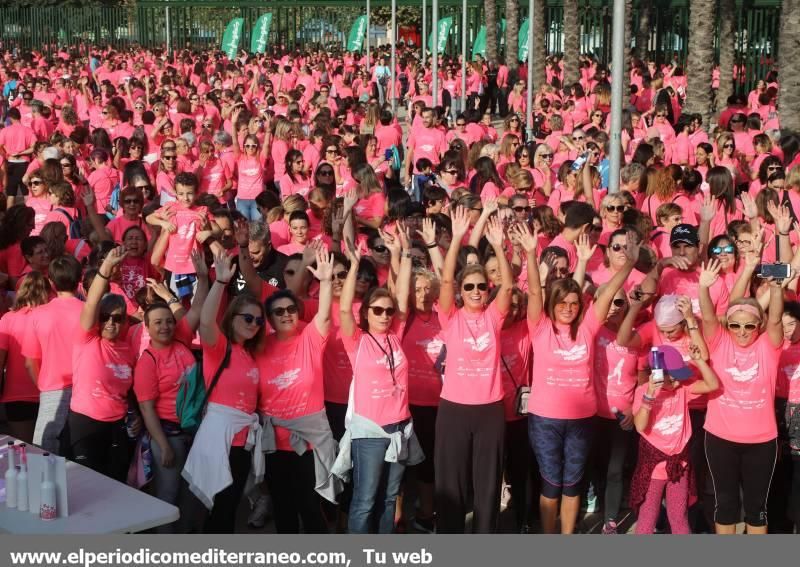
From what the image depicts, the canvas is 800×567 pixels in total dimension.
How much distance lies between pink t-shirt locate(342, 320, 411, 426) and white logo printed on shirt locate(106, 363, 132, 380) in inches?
50.7

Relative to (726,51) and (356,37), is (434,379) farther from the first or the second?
(356,37)

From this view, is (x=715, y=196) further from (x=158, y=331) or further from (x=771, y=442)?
(x=158, y=331)

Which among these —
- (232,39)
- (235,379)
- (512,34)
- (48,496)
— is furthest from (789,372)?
(512,34)

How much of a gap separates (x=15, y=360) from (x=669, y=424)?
150 inches

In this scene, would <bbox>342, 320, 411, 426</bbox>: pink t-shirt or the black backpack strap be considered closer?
the black backpack strap

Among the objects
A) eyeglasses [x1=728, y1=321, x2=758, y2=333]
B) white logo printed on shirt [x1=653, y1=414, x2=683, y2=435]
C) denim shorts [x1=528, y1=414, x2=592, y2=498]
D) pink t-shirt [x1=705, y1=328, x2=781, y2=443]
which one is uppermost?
eyeglasses [x1=728, y1=321, x2=758, y2=333]

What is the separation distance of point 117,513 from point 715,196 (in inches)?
248

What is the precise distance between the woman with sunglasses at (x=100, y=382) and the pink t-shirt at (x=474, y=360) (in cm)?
180

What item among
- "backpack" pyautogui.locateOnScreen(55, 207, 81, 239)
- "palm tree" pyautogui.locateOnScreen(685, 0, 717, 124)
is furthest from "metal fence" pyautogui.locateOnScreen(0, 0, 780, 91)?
"backpack" pyautogui.locateOnScreen(55, 207, 81, 239)

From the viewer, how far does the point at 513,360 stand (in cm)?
739

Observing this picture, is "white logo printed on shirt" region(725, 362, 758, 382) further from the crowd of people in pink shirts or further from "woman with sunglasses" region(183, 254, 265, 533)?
"woman with sunglasses" region(183, 254, 265, 533)

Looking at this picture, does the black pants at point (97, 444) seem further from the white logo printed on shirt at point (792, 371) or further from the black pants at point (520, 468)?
the white logo printed on shirt at point (792, 371)

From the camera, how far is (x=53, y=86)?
78.7ft

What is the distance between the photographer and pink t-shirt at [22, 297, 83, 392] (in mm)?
7438
